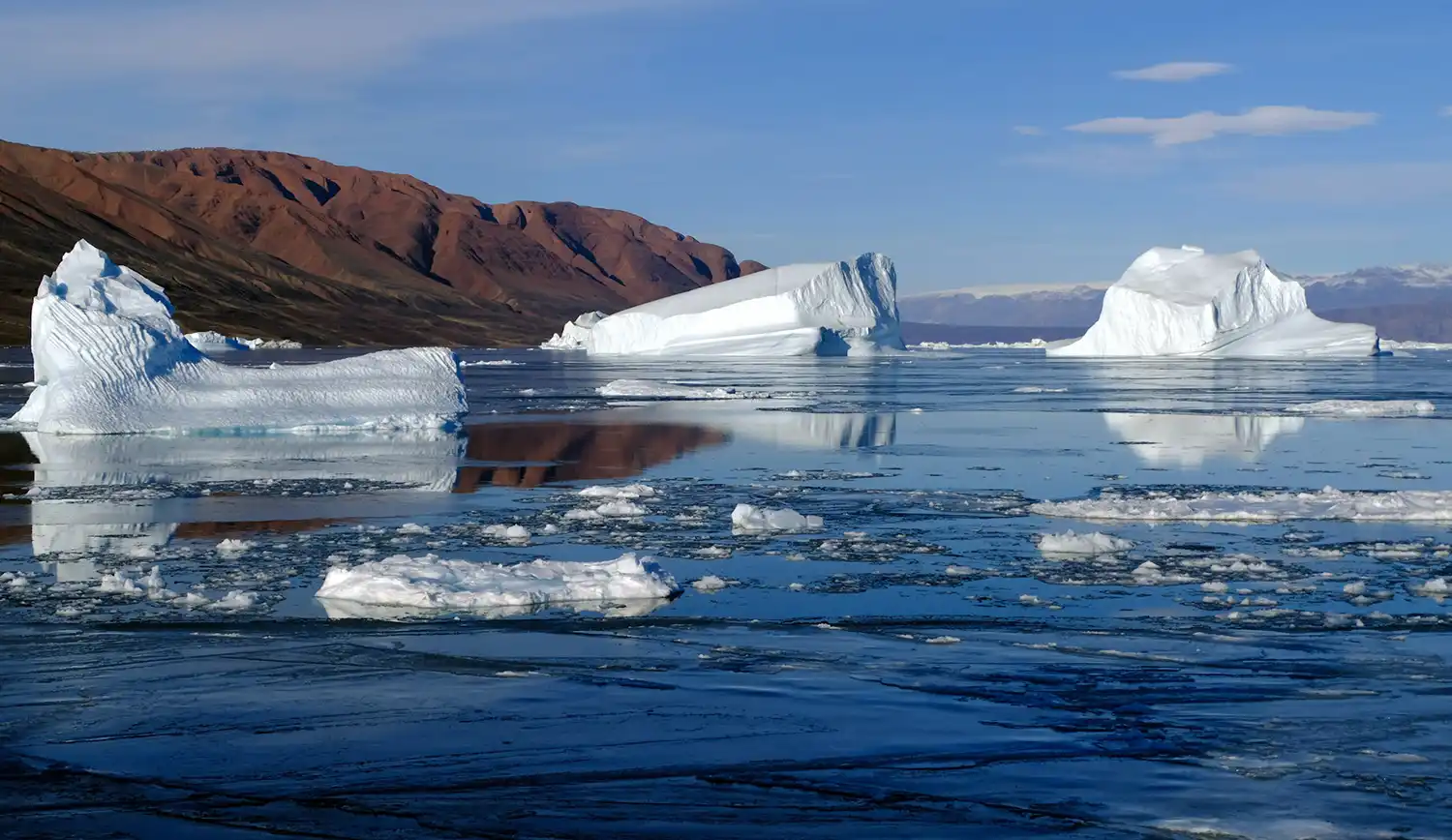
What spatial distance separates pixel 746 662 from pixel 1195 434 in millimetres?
16005

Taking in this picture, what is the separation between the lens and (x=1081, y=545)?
33.5 feet

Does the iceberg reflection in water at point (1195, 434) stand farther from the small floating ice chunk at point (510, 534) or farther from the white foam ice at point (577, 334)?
the white foam ice at point (577, 334)

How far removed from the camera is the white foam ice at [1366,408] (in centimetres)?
2566

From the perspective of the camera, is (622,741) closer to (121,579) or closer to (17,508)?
(121,579)

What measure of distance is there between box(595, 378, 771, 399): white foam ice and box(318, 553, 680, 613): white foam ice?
2368 centimetres

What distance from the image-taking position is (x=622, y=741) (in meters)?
5.69

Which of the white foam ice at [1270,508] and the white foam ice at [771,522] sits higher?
the white foam ice at [771,522]

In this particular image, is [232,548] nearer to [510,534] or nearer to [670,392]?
[510,534]

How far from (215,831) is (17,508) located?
9.47 metres

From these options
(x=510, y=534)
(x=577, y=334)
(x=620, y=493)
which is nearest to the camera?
(x=510, y=534)

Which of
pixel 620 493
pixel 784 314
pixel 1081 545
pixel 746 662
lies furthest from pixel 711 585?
pixel 784 314

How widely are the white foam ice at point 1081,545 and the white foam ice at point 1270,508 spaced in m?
1.61

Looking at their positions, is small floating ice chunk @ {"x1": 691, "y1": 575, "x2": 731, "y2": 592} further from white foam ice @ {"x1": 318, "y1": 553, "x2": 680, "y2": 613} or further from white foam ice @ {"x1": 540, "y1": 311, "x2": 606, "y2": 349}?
white foam ice @ {"x1": 540, "y1": 311, "x2": 606, "y2": 349}

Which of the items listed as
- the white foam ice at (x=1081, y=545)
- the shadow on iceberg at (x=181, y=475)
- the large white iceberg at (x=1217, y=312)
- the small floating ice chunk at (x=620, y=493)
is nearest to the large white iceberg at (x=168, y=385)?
the shadow on iceberg at (x=181, y=475)
